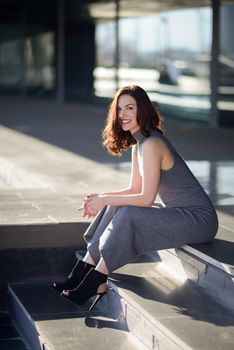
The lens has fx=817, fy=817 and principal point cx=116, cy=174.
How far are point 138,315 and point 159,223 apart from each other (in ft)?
1.71

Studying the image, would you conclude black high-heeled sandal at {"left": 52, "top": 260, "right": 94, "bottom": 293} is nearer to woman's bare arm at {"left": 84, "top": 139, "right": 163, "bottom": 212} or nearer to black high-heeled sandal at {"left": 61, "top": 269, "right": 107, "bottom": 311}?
black high-heeled sandal at {"left": 61, "top": 269, "right": 107, "bottom": 311}

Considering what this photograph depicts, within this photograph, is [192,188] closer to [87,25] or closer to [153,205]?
Result: [153,205]

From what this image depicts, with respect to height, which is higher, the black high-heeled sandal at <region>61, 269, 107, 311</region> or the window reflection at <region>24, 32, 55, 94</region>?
the black high-heeled sandal at <region>61, 269, 107, 311</region>

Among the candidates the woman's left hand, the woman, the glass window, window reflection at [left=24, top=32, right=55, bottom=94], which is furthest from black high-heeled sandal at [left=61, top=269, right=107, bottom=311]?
window reflection at [left=24, top=32, right=55, bottom=94]

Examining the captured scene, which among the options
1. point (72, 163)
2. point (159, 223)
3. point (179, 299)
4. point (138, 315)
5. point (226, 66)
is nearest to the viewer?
point (138, 315)

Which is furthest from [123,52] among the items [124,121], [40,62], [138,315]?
[138,315]

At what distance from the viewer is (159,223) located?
439 centimetres

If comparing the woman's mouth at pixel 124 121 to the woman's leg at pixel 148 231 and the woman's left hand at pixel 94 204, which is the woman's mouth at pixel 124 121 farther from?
the woman's leg at pixel 148 231

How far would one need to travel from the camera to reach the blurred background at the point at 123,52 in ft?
46.9

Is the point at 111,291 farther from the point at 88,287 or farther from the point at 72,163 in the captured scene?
the point at 72,163

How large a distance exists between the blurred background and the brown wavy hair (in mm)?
9173

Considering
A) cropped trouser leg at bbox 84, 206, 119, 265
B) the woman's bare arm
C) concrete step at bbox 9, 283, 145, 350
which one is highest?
the woman's bare arm

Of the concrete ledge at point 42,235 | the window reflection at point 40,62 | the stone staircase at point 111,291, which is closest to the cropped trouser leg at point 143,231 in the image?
the stone staircase at point 111,291

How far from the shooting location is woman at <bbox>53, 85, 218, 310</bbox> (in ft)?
14.2
